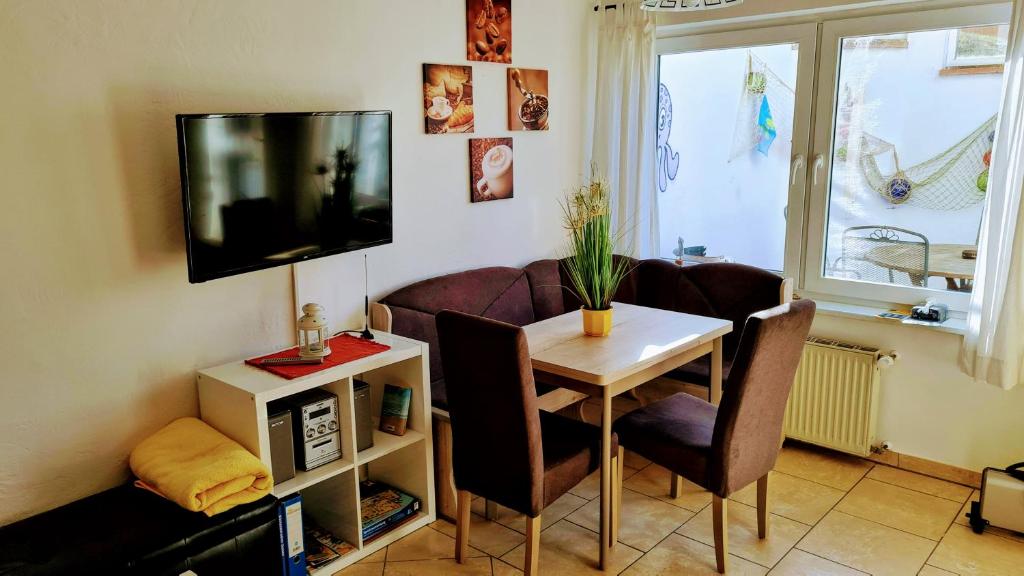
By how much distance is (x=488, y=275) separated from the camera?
381 centimetres

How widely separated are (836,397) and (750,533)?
923 millimetres

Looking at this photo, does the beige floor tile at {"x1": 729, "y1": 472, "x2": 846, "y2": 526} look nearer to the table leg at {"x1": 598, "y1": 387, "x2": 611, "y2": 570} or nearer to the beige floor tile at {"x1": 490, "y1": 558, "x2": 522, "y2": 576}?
the table leg at {"x1": 598, "y1": 387, "x2": 611, "y2": 570}

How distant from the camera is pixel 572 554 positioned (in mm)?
2973

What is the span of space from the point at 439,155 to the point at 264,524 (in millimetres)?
1809

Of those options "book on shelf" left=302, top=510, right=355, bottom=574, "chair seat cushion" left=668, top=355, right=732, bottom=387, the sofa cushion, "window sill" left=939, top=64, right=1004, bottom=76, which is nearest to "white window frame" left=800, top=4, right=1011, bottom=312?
"window sill" left=939, top=64, right=1004, bottom=76

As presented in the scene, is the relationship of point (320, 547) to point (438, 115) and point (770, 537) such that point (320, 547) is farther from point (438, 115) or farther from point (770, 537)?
point (438, 115)

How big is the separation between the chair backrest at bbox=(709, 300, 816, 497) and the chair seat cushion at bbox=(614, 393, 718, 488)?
0.24 ft

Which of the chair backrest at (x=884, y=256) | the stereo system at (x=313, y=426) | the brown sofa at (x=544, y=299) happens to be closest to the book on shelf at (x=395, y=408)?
the brown sofa at (x=544, y=299)

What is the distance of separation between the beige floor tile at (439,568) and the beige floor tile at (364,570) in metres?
0.03

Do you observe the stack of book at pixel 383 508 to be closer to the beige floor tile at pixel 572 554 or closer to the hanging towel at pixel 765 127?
the beige floor tile at pixel 572 554

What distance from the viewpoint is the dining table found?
9.14 ft

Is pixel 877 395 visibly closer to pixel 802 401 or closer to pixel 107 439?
pixel 802 401

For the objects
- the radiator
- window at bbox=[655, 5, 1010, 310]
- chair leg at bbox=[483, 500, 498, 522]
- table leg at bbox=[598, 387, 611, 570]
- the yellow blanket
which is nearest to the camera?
the yellow blanket

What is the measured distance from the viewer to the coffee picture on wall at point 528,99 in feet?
13.0
